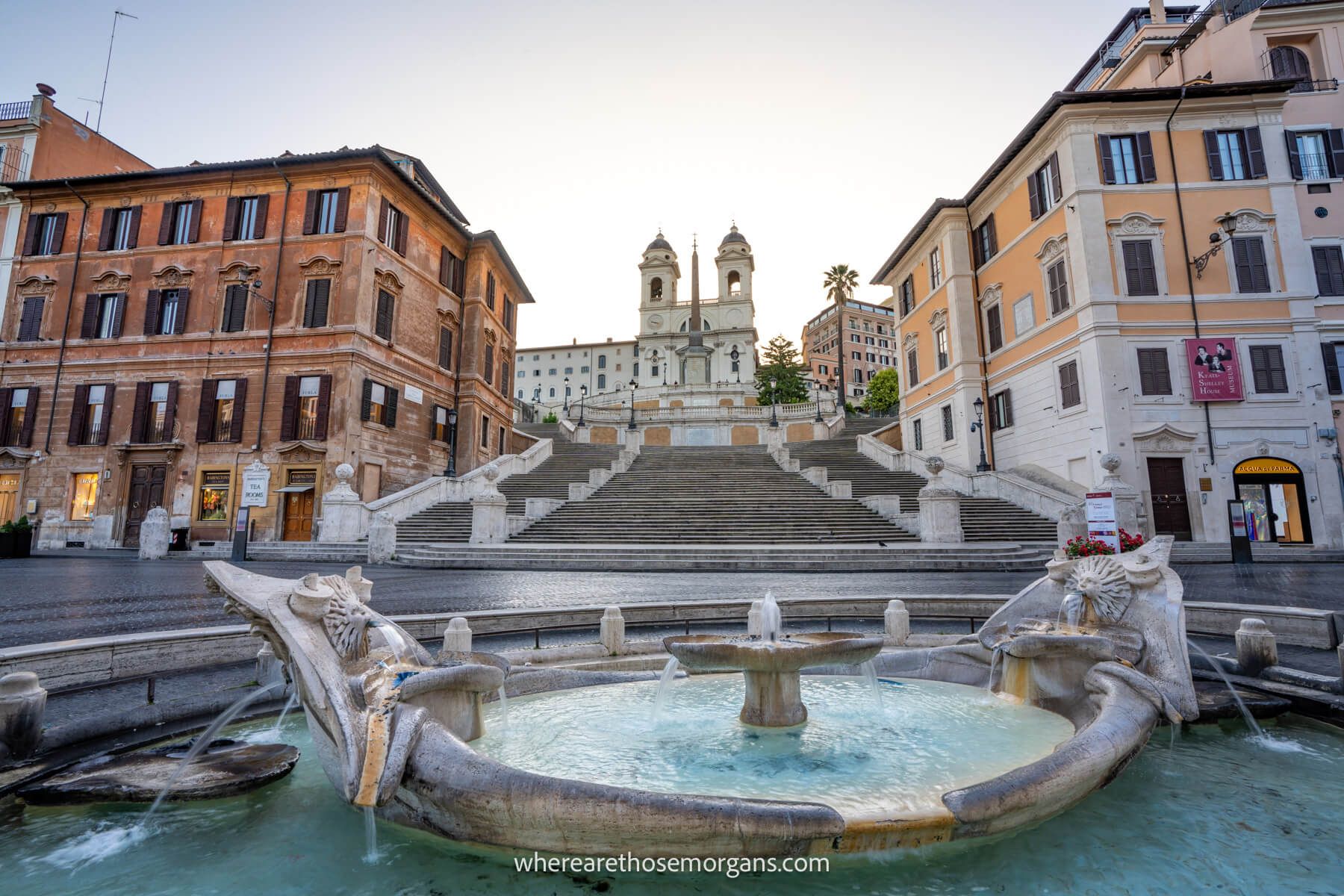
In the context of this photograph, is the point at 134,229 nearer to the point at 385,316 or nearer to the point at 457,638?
the point at 385,316

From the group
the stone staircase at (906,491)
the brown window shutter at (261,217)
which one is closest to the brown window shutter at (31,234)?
the brown window shutter at (261,217)

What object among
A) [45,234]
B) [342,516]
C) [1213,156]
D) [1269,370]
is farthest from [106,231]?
[1269,370]

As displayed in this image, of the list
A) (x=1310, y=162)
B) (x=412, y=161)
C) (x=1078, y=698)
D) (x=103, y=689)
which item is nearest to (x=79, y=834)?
(x=103, y=689)

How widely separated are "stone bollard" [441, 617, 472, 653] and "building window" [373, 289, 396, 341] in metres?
24.4

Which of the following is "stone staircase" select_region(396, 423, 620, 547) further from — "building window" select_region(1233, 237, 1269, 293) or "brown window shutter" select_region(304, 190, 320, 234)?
"building window" select_region(1233, 237, 1269, 293)

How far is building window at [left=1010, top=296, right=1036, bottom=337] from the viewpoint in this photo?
2506 centimetres

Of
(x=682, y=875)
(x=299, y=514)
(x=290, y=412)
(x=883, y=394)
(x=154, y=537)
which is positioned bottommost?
(x=682, y=875)

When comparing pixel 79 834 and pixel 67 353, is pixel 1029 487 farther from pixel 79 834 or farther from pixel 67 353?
pixel 67 353

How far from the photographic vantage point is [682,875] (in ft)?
8.55

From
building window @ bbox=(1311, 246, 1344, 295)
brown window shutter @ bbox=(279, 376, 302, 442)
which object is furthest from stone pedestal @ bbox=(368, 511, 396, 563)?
building window @ bbox=(1311, 246, 1344, 295)

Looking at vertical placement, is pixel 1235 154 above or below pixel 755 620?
above

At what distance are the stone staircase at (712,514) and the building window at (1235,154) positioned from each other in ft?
60.1

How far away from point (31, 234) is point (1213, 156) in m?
49.7

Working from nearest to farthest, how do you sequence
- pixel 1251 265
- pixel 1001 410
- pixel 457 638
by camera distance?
pixel 457 638
pixel 1251 265
pixel 1001 410
